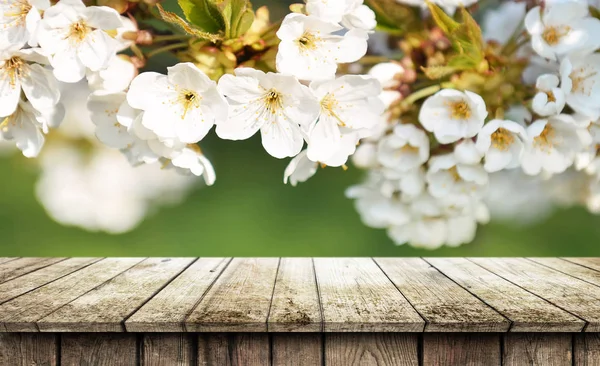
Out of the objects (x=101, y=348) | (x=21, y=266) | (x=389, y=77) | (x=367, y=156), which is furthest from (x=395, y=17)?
(x=21, y=266)

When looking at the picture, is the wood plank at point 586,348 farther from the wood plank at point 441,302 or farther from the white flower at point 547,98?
the white flower at point 547,98

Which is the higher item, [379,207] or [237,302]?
[379,207]

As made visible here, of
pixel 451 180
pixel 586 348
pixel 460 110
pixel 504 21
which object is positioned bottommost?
pixel 586 348

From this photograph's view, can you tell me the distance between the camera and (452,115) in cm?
95

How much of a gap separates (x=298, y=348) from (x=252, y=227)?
59cm

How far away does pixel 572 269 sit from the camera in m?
1.19

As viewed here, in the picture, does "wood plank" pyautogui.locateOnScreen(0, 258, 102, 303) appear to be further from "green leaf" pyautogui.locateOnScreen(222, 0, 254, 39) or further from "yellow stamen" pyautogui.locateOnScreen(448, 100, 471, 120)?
"yellow stamen" pyautogui.locateOnScreen(448, 100, 471, 120)

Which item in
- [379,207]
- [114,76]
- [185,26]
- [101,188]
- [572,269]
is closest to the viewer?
[185,26]

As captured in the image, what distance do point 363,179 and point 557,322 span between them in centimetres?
60

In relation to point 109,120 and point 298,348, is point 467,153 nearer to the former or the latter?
point 298,348

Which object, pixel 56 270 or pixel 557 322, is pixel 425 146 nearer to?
pixel 557 322

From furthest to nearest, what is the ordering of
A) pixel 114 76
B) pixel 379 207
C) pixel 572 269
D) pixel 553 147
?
1. pixel 572 269
2. pixel 379 207
3. pixel 553 147
4. pixel 114 76

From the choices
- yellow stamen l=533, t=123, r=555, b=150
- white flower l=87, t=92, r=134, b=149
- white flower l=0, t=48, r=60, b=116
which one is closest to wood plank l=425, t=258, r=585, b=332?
yellow stamen l=533, t=123, r=555, b=150

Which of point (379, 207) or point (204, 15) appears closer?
point (204, 15)
